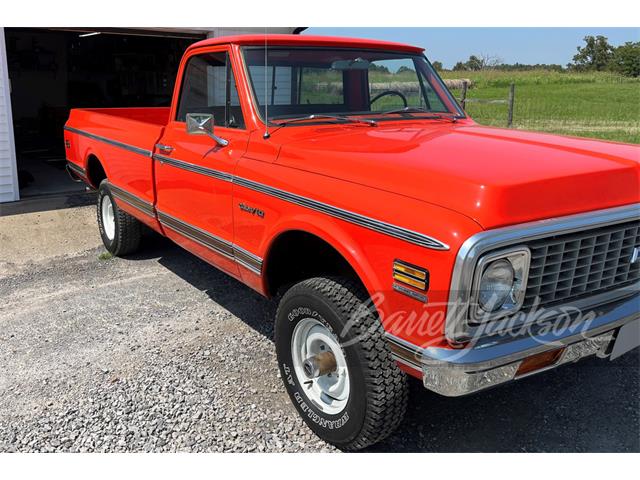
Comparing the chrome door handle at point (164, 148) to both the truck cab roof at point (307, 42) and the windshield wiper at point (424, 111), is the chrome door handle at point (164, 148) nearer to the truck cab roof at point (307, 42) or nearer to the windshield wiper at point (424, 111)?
the truck cab roof at point (307, 42)

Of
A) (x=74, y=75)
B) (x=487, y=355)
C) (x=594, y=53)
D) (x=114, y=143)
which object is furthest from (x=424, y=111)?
(x=594, y=53)

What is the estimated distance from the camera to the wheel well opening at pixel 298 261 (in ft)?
9.66

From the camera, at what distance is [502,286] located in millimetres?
2197

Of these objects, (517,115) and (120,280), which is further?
(517,115)

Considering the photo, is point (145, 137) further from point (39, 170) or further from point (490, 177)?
point (39, 170)

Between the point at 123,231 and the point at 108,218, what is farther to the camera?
the point at 108,218

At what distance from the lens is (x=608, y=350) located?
8.32 ft

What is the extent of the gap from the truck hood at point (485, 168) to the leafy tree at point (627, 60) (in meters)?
34.7

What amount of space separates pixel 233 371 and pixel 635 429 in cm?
221

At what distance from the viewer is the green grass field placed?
13727 mm

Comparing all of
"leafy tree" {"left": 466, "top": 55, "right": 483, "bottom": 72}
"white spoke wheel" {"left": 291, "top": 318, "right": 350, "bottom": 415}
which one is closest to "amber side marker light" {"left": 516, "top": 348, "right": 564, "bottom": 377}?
"white spoke wheel" {"left": 291, "top": 318, "right": 350, "bottom": 415}

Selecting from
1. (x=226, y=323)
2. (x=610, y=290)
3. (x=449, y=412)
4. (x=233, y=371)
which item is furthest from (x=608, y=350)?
(x=226, y=323)

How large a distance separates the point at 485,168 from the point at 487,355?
768 millimetres

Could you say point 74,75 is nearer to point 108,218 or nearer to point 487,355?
point 108,218
